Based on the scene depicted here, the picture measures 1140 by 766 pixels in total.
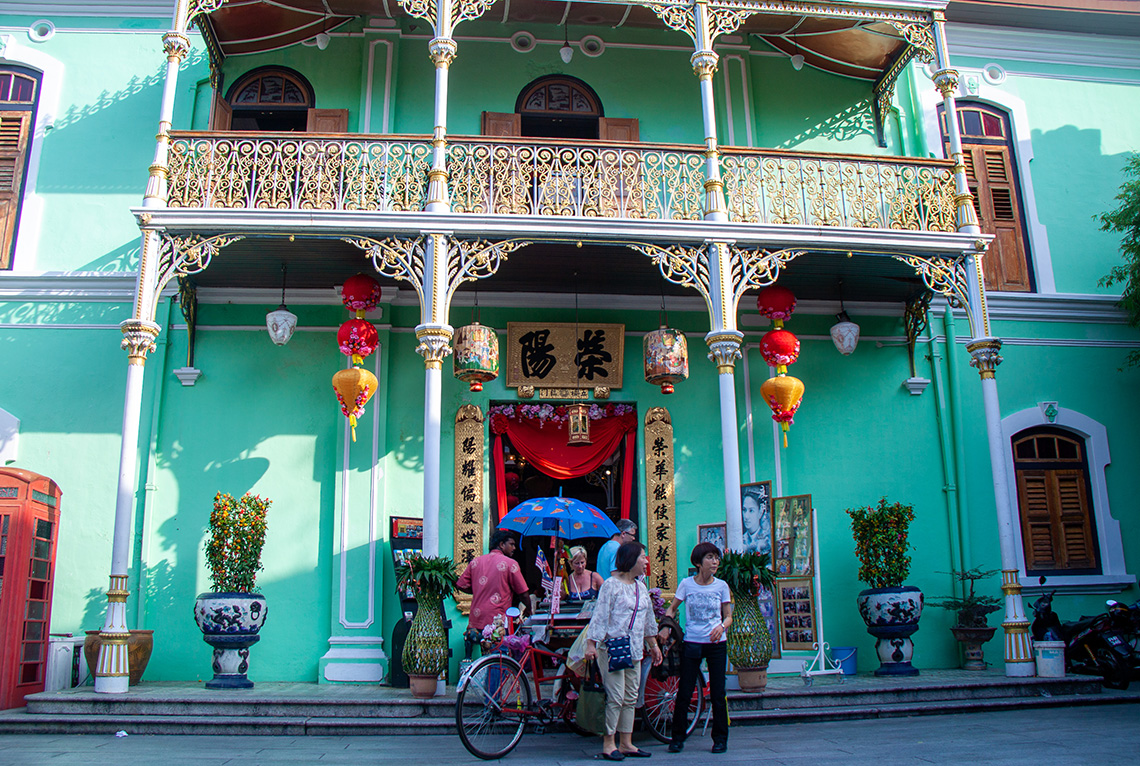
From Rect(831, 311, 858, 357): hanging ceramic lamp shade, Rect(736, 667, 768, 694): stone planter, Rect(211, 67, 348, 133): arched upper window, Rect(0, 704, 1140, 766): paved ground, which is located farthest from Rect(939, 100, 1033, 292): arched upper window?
Rect(211, 67, 348, 133): arched upper window

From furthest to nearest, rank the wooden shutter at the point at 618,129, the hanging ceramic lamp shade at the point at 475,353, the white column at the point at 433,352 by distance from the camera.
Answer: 1. the wooden shutter at the point at 618,129
2. the hanging ceramic lamp shade at the point at 475,353
3. the white column at the point at 433,352

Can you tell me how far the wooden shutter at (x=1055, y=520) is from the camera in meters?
10.0

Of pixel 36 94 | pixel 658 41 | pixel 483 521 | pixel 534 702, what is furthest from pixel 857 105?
pixel 36 94

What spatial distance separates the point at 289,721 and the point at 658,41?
8934 mm

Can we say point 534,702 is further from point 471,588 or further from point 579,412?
point 579,412

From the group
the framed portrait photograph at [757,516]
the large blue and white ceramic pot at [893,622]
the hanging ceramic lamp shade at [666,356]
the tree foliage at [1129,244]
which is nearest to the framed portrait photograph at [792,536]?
the framed portrait photograph at [757,516]

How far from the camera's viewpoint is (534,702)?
225 inches

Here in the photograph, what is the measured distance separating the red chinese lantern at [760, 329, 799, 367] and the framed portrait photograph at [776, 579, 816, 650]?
2.37 meters

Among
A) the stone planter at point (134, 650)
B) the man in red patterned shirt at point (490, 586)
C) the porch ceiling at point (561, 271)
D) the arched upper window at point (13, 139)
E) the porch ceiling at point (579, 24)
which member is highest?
the porch ceiling at point (579, 24)

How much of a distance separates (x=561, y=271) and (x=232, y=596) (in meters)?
4.75

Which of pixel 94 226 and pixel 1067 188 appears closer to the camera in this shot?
pixel 94 226

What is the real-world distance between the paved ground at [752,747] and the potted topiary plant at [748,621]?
66 centimetres

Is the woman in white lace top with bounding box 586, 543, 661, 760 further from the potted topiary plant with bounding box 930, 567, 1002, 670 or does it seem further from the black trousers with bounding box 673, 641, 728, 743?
the potted topiary plant with bounding box 930, 567, 1002, 670

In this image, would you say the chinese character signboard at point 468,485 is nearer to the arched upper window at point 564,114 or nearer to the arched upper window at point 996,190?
the arched upper window at point 564,114
